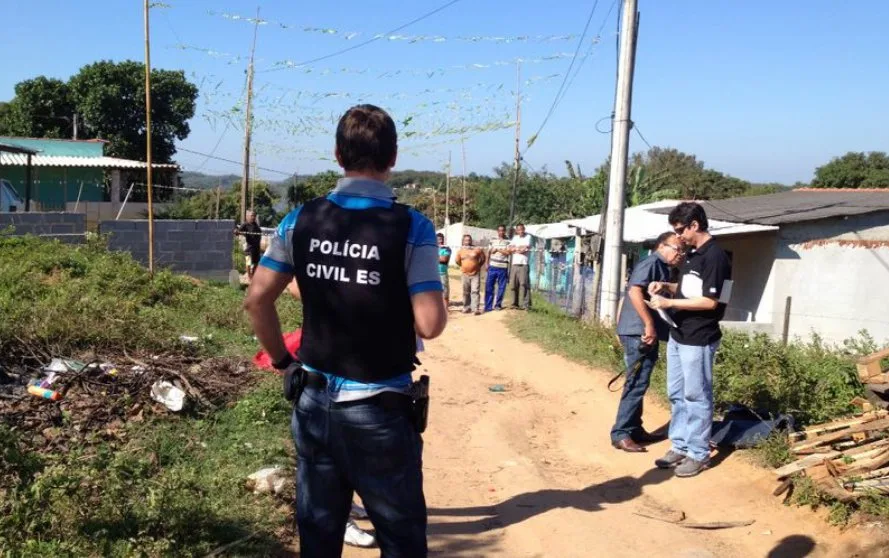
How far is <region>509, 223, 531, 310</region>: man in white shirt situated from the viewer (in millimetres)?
15133

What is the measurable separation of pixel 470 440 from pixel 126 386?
9.23 feet

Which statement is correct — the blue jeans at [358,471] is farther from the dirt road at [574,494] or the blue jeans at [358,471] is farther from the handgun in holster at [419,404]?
the dirt road at [574,494]

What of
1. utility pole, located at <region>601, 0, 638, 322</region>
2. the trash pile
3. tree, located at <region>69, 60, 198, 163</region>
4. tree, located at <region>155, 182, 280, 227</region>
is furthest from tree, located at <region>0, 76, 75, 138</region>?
the trash pile

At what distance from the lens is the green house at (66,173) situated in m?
29.2

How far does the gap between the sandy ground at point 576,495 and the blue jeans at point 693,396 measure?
9.8 inches

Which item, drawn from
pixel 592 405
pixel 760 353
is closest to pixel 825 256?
pixel 760 353

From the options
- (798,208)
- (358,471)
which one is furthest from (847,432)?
(798,208)

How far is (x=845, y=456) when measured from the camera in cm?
520

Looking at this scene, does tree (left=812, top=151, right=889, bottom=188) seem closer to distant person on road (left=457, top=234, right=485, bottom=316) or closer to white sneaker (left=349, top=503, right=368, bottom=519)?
distant person on road (left=457, top=234, right=485, bottom=316)

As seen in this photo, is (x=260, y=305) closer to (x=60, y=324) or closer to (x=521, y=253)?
(x=60, y=324)

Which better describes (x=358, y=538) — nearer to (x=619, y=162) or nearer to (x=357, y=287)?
(x=357, y=287)

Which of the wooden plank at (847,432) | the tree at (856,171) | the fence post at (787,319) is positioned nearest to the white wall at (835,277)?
the fence post at (787,319)

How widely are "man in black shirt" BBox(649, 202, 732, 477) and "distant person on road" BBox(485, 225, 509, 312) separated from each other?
932 cm

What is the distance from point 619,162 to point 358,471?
33.3 feet
